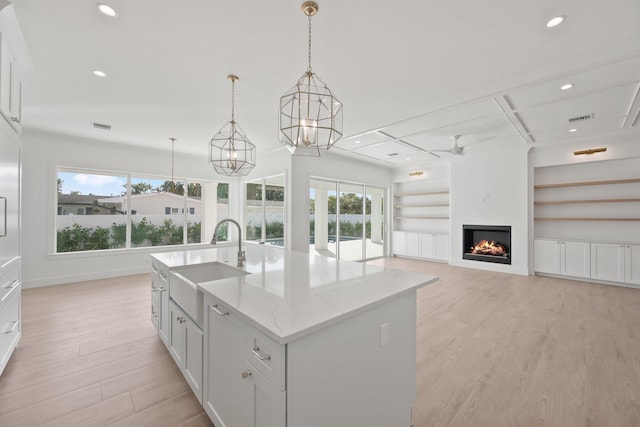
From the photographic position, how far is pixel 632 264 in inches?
186

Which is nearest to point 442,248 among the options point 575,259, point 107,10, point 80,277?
point 575,259

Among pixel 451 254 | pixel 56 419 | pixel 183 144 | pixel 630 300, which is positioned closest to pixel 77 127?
pixel 183 144

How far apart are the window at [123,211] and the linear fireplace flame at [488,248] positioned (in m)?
6.80

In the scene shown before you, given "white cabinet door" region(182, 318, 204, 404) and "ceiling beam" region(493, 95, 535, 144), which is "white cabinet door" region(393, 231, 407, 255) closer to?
"ceiling beam" region(493, 95, 535, 144)

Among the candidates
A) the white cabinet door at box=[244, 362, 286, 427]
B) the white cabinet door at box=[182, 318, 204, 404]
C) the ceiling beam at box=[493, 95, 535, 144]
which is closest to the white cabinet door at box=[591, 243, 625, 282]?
the ceiling beam at box=[493, 95, 535, 144]

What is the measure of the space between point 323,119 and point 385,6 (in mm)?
1001

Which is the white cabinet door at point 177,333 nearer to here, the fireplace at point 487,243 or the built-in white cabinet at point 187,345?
the built-in white cabinet at point 187,345

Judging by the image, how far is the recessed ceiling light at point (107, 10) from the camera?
1933mm

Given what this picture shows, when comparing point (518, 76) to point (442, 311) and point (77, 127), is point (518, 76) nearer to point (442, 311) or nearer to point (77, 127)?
point (442, 311)

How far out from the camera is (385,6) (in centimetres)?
195

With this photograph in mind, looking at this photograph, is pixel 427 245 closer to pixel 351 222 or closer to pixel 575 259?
pixel 351 222

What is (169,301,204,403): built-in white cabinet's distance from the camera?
1686 millimetres

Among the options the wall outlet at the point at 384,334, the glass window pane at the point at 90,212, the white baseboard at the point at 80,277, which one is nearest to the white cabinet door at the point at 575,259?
the wall outlet at the point at 384,334

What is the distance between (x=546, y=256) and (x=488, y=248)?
105 centimetres
